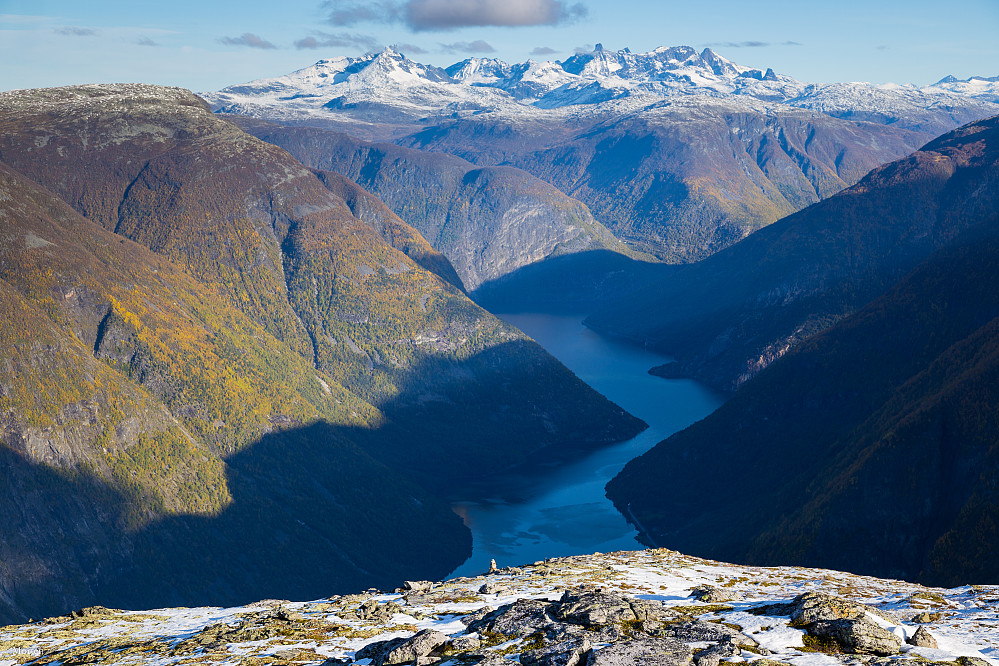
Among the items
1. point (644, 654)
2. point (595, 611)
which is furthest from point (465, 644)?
point (644, 654)

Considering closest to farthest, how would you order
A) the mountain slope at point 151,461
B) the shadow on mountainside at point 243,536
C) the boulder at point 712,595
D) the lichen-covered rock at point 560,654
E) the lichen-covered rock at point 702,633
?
Answer: 1. the lichen-covered rock at point 560,654
2. the lichen-covered rock at point 702,633
3. the boulder at point 712,595
4. the shadow on mountainside at point 243,536
5. the mountain slope at point 151,461

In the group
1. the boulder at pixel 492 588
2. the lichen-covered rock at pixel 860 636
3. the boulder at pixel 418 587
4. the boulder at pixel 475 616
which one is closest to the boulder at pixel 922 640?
the lichen-covered rock at pixel 860 636

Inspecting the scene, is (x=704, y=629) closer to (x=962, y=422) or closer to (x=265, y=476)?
(x=962, y=422)

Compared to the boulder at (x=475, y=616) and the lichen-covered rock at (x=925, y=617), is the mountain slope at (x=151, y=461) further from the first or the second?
the lichen-covered rock at (x=925, y=617)

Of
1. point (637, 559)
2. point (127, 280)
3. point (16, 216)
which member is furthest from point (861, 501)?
point (16, 216)

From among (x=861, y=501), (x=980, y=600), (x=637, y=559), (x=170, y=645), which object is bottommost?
(x=861, y=501)

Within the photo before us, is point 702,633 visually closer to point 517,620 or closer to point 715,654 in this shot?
point 715,654

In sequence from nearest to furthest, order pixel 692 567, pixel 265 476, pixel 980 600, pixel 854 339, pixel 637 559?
pixel 980 600, pixel 692 567, pixel 637 559, pixel 265 476, pixel 854 339
